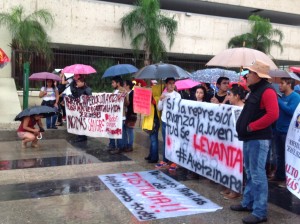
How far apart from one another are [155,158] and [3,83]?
11577mm

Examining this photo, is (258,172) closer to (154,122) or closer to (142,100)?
(154,122)

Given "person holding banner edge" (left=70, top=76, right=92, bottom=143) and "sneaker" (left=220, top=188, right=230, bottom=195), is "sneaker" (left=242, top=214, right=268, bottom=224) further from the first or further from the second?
"person holding banner edge" (left=70, top=76, right=92, bottom=143)

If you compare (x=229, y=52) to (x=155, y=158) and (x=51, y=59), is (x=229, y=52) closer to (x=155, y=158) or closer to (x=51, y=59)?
(x=155, y=158)

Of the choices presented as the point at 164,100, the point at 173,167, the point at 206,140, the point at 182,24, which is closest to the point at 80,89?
the point at 164,100

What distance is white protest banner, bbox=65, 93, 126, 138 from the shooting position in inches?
302

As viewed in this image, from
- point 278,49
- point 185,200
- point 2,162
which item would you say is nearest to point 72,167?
point 2,162

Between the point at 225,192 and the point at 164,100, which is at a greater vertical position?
the point at 164,100

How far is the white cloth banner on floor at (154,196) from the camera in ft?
14.5

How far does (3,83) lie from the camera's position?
16.2 metres

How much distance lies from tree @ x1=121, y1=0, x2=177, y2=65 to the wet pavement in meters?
12.4

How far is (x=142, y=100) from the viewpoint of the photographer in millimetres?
6762

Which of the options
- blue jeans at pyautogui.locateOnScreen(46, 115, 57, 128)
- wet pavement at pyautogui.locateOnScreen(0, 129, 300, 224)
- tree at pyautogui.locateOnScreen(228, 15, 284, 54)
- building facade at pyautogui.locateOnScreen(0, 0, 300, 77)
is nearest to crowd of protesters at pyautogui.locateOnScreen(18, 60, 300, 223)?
wet pavement at pyautogui.locateOnScreen(0, 129, 300, 224)

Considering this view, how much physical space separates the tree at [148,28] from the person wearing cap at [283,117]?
14.6m

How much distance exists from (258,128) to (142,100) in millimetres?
3119
